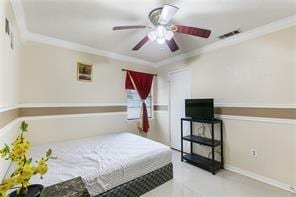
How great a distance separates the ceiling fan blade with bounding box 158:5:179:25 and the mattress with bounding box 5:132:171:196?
1.79 metres

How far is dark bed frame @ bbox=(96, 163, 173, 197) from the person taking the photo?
69.2 inches

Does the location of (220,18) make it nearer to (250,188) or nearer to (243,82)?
(243,82)

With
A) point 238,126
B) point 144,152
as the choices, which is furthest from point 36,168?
point 238,126

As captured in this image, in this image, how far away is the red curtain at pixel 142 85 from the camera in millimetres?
3951

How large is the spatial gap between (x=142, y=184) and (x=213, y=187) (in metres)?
1.10

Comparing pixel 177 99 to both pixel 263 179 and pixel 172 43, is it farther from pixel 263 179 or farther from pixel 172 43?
pixel 263 179

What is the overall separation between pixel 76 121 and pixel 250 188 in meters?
3.23

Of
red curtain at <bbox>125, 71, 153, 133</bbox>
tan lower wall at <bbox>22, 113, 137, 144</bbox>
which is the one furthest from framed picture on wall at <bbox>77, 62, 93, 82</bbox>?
red curtain at <bbox>125, 71, 153, 133</bbox>

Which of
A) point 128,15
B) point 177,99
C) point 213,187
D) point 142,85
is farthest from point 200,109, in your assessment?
point 128,15

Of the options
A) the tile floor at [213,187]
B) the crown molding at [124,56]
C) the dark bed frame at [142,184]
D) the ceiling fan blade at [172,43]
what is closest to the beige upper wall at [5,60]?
the crown molding at [124,56]

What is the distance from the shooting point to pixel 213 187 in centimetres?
225

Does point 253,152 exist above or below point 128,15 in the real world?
below

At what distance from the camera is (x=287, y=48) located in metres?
2.20

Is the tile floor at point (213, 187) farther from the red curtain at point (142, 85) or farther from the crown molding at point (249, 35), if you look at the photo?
the crown molding at point (249, 35)
